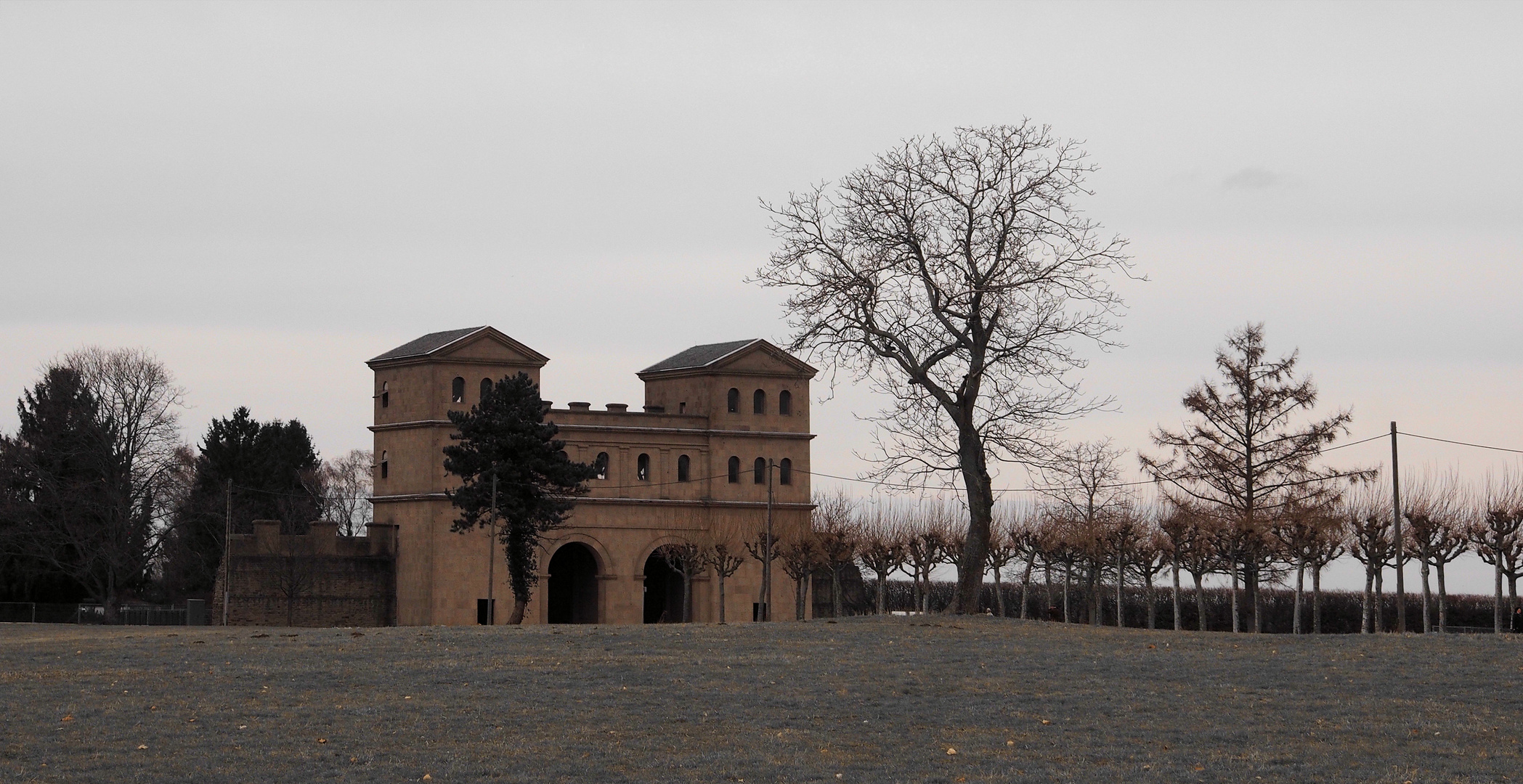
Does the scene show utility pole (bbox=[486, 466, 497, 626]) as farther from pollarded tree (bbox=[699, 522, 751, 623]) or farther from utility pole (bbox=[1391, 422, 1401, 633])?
utility pole (bbox=[1391, 422, 1401, 633])

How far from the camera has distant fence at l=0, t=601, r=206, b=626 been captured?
80188mm

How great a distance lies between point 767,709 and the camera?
2450cm

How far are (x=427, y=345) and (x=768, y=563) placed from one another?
20488 mm

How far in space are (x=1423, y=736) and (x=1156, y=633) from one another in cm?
1660

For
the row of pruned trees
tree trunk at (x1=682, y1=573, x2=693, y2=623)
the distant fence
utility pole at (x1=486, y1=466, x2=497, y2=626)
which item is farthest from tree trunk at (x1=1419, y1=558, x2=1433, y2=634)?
the distant fence

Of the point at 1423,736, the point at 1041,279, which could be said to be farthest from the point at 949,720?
the point at 1041,279

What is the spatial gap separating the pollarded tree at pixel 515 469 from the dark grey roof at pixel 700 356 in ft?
56.0

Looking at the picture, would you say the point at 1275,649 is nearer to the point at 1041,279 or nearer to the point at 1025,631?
the point at 1025,631

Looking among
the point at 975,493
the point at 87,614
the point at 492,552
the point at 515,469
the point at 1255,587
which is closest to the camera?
the point at 975,493

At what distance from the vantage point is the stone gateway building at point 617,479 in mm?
73438

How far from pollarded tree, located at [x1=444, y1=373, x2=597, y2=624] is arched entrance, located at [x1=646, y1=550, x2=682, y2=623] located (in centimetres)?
1690

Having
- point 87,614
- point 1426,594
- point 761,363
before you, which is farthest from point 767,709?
point 87,614

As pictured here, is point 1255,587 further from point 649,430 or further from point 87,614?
point 87,614

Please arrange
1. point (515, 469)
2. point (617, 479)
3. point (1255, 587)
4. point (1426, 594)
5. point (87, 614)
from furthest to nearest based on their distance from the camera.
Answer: point (87, 614)
point (617, 479)
point (515, 469)
point (1426, 594)
point (1255, 587)
